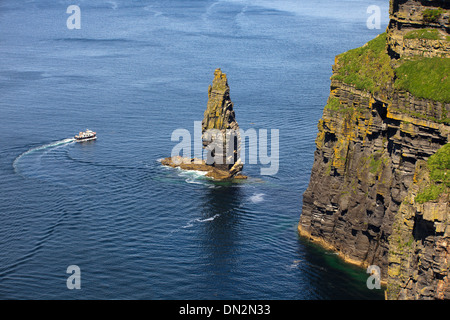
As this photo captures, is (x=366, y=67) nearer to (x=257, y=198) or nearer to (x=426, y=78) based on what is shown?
(x=426, y=78)

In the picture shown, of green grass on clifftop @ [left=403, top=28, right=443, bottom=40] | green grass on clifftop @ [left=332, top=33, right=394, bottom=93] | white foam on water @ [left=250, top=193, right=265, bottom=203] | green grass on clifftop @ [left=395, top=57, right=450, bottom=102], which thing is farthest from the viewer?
white foam on water @ [left=250, top=193, right=265, bottom=203]

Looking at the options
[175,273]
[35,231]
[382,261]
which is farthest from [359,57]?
[35,231]

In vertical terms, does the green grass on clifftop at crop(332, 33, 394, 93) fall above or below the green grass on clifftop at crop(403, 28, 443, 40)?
below

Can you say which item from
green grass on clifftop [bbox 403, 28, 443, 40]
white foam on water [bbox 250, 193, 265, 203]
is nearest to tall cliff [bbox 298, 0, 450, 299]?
green grass on clifftop [bbox 403, 28, 443, 40]

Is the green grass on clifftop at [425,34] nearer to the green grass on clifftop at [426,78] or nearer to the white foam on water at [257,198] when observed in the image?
the green grass on clifftop at [426,78]

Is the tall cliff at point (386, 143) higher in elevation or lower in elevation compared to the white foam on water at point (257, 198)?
higher

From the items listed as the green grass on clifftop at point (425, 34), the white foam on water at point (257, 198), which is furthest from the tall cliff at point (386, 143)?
the white foam on water at point (257, 198)

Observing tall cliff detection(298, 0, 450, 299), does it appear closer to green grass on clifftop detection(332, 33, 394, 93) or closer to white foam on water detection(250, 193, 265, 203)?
green grass on clifftop detection(332, 33, 394, 93)
